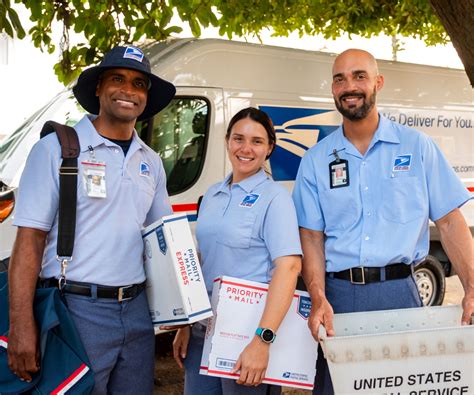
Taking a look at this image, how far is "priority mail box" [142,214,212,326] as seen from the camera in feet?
8.21

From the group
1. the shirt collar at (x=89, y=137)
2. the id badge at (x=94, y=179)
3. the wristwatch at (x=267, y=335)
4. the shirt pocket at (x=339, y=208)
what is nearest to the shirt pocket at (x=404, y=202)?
the shirt pocket at (x=339, y=208)

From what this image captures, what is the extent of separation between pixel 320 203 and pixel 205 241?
0.60m

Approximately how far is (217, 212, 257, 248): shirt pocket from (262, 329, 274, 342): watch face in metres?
→ 0.37

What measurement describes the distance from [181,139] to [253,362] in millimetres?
3003

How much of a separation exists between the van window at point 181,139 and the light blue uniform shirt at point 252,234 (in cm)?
244

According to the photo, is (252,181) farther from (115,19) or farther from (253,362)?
(115,19)

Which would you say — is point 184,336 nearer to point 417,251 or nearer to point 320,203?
point 320,203

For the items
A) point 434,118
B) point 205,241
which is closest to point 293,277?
point 205,241

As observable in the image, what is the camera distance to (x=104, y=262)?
2.52 metres

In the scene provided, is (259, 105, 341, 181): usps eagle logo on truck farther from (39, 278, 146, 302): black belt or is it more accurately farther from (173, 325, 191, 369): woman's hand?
(39, 278, 146, 302): black belt

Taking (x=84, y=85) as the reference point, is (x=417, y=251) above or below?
below

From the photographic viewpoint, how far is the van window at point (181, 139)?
16.9 feet

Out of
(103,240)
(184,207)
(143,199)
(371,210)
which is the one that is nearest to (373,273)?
(371,210)

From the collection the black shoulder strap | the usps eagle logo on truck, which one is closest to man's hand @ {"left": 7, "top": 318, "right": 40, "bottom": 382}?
the black shoulder strap
